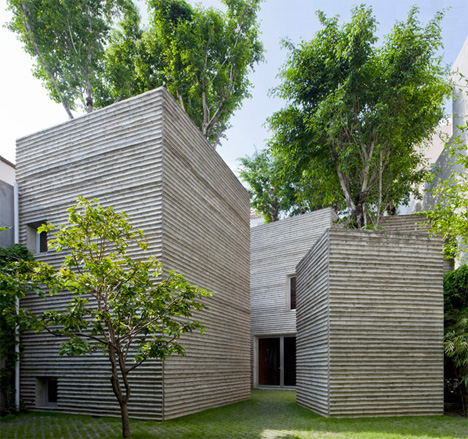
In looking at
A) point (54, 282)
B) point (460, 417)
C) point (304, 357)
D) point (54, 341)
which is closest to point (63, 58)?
point (54, 341)

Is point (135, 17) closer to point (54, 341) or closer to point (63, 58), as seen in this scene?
point (63, 58)

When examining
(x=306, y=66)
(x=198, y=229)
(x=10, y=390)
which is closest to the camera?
(x=10, y=390)

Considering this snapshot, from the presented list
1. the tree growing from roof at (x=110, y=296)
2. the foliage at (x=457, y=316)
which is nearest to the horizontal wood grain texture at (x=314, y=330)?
the foliage at (x=457, y=316)

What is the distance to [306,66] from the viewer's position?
566 inches

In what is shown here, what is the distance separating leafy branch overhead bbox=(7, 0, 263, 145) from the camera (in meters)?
15.8

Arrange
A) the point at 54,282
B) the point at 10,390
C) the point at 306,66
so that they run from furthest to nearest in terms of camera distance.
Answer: the point at 306,66 < the point at 10,390 < the point at 54,282

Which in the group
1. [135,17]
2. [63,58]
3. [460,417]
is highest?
[135,17]

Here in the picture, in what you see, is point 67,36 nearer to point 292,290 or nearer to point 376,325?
point 292,290

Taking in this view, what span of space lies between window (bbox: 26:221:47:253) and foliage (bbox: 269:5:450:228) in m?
8.18

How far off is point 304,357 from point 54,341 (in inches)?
238

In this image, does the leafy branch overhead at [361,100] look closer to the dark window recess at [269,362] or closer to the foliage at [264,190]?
the dark window recess at [269,362]

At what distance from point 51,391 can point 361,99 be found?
11757mm

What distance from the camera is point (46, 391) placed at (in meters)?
10.0

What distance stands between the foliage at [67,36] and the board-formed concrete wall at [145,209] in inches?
249
